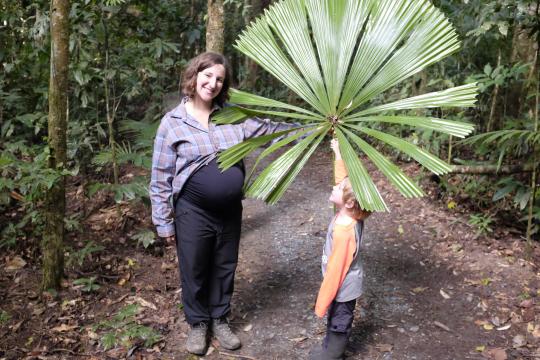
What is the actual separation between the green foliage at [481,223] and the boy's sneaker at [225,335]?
101 inches

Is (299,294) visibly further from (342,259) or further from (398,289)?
(342,259)

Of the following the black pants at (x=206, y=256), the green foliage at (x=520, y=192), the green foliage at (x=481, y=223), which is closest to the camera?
the black pants at (x=206, y=256)

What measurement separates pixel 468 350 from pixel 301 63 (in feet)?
7.15

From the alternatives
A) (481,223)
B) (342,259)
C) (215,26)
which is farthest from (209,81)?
(481,223)

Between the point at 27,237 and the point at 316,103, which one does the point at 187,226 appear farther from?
the point at 27,237

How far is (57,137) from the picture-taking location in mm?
3277

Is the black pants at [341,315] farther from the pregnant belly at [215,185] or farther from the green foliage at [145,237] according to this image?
the green foliage at [145,237]

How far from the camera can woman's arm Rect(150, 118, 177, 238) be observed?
108 inches

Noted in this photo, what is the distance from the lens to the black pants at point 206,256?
113 inches

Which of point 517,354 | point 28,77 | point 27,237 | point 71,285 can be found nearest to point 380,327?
point 517,354

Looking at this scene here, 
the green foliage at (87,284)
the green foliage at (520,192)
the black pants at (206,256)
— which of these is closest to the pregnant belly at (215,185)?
the black pants at (206,256)

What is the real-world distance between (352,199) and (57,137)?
2079 millimetres

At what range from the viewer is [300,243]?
4.64 meters

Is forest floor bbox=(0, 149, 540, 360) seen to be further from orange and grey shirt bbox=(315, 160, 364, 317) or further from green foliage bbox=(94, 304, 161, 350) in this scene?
orange and grey shirt bbox=(315, 160, 364, 317)
